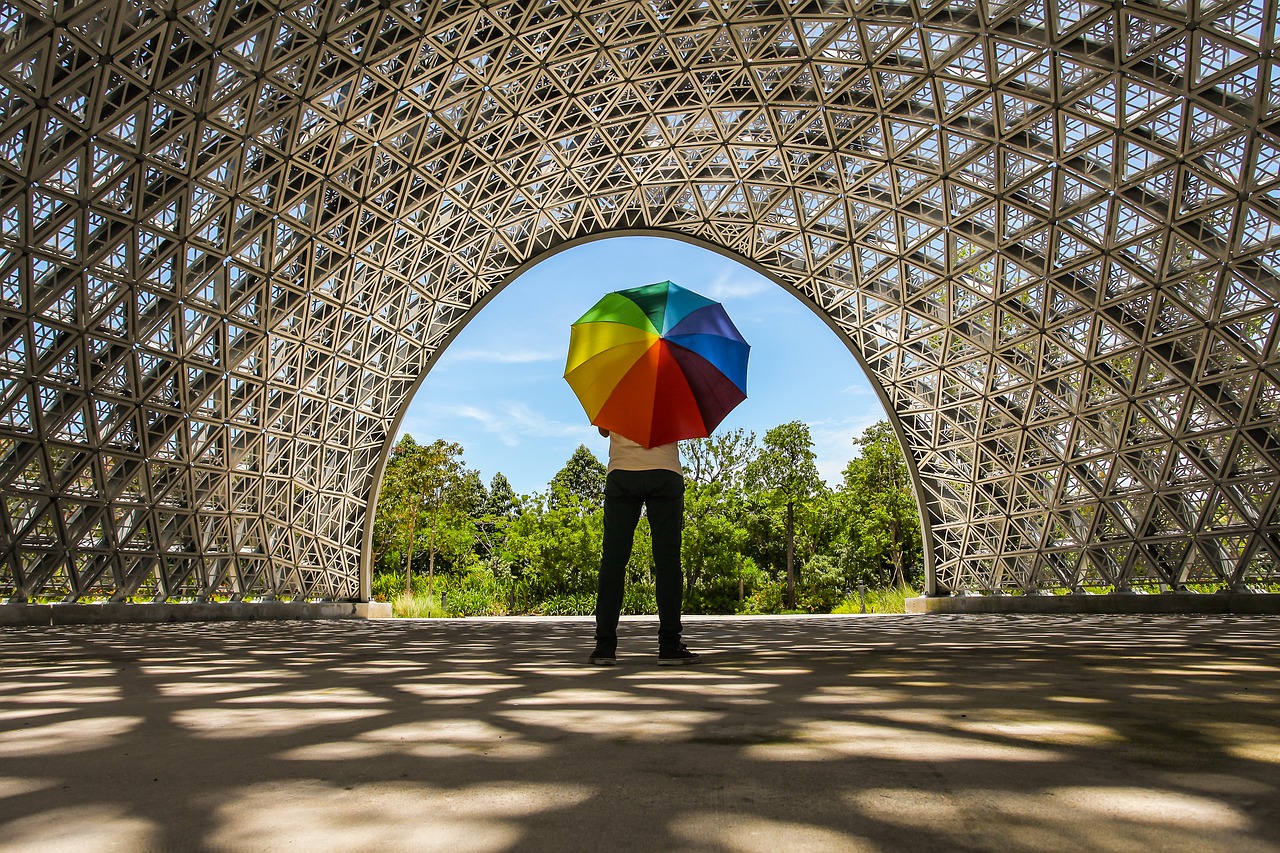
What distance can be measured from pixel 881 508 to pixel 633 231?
26.1 meters

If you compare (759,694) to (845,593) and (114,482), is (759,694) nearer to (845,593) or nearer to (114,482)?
(114,482)

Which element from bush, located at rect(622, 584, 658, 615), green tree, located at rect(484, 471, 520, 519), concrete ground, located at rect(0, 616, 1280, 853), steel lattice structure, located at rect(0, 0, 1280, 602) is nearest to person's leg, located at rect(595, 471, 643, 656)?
concrete ground, located at rect(0, 616, 1280, 853)

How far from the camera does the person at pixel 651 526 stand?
7.74 meters

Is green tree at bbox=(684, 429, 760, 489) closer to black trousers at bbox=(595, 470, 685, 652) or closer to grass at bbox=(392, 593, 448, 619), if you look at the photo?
grass at bbox=(392, 593, 448, 619)

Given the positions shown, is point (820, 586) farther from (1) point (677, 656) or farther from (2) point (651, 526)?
(2) point (651, 526)

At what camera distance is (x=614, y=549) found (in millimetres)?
7793

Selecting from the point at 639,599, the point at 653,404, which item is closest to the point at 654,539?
the point at 653,404

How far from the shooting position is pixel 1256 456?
71.5 feet

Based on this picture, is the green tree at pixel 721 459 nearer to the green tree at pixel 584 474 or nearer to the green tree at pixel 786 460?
the green tree at pixel 786 460

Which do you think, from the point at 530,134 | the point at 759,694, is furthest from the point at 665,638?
the point at 530,134

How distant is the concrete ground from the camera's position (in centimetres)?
219

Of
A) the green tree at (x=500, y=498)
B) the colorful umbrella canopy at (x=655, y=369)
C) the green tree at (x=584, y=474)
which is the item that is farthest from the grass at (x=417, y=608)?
the green tree at (x=500, y=498)

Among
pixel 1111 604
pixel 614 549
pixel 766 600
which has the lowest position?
pixel 766 600

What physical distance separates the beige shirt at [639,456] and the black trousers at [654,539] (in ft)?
0.21
